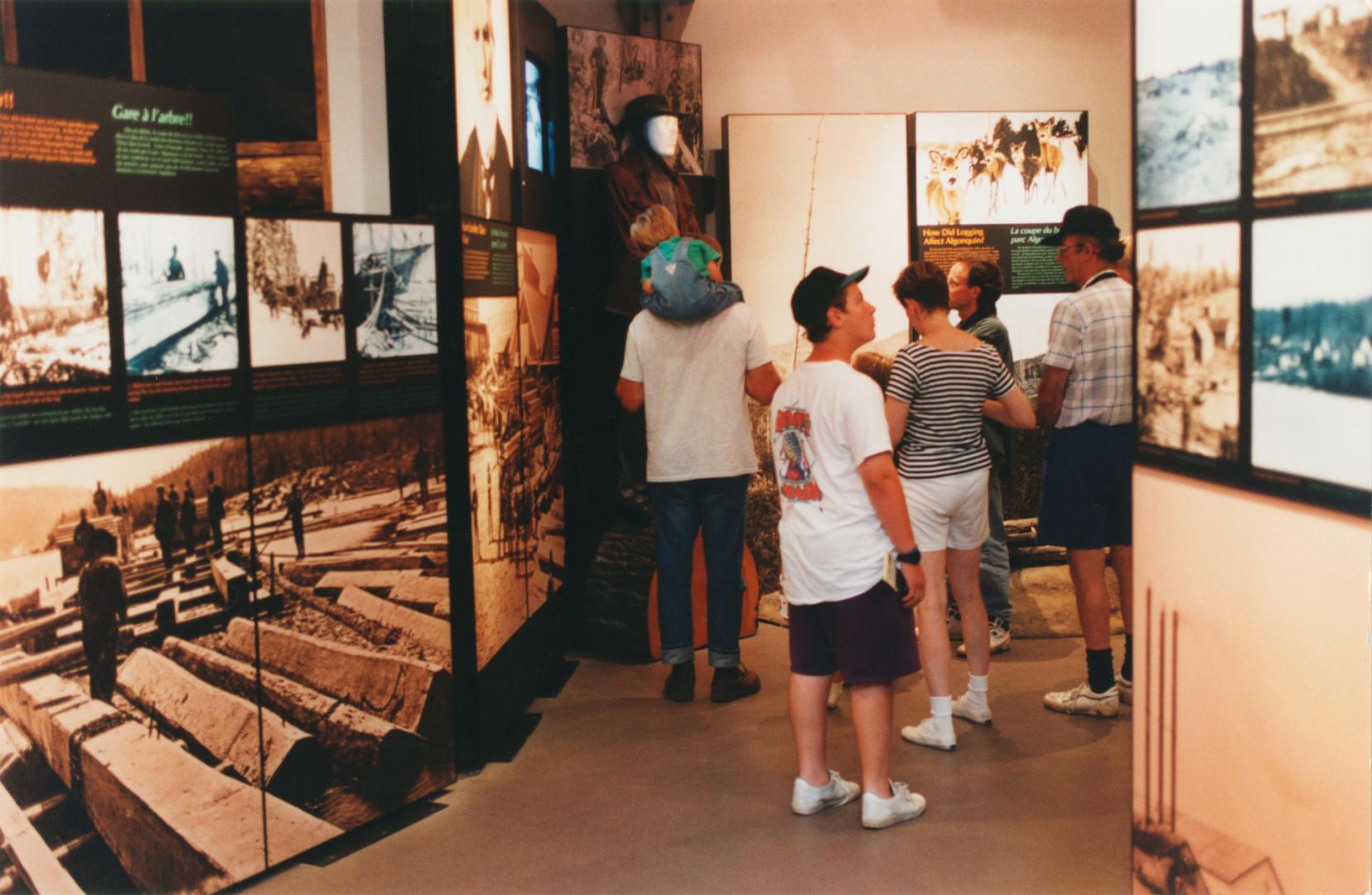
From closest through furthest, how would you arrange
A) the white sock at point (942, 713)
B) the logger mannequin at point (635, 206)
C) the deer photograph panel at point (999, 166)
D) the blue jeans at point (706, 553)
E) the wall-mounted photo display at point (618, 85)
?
1. the white sock at point (942, 713)
2. the blue jeans at point (706, 553)
3. the logger mannequin at point (635, 206)
4. the wall-mounted photo display at point (618, 85)
5. the deer photograph panel at point (999, 166)

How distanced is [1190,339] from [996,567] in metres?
3.13

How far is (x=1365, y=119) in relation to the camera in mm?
1882

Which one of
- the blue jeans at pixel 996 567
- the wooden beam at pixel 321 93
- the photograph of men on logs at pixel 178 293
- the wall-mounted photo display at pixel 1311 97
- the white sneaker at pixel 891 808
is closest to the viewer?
the wall-mounted photo display at pixel 1311 97

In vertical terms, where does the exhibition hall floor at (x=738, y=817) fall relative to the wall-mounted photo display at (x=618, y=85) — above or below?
below

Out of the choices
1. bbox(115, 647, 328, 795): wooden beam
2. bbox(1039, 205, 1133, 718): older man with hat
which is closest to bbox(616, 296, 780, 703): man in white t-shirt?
bbox(1039, 205, 1133, 718): older man with hat

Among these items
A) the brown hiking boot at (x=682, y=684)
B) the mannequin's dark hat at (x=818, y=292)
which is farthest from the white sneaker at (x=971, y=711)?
the mannequin's dark hat at (x=818, y=292)

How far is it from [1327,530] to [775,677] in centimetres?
327

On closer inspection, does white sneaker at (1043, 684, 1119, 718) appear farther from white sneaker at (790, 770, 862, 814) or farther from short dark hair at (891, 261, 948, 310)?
short dark hair at (891, 261, 948, 310)

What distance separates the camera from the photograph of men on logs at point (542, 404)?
4.73 metres

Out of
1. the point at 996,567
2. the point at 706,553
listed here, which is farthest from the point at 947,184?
the point at 706,553

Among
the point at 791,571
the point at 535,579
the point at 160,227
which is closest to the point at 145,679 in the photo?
the point at 160,227

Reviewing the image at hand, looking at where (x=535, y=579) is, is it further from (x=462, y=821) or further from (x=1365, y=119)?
(x=1365, y=119)

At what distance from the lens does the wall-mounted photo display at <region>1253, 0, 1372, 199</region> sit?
1.89m

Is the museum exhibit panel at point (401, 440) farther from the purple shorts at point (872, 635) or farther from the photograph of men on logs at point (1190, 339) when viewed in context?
the purple shorts at point (872, 635)
